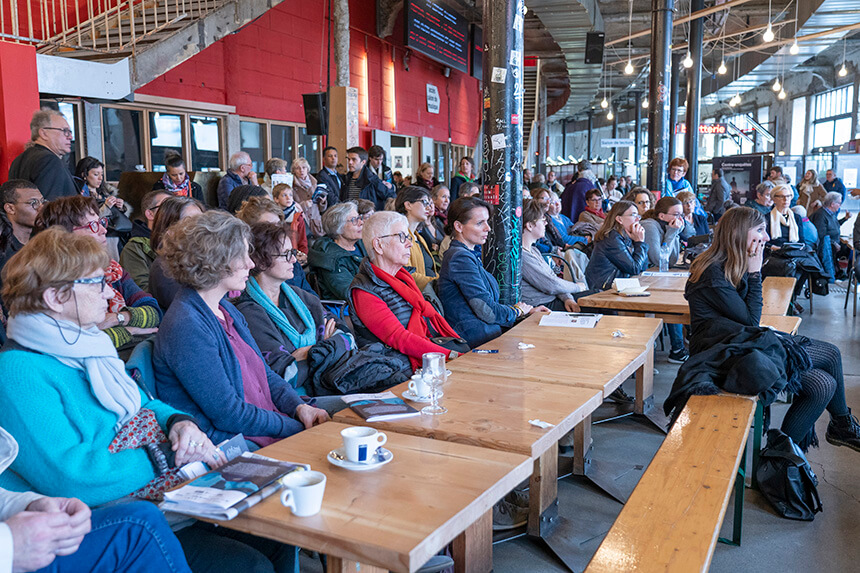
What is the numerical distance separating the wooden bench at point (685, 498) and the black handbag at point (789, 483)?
305 mm

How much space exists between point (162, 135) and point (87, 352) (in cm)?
711

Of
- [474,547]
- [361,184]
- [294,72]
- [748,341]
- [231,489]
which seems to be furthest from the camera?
[294,72]

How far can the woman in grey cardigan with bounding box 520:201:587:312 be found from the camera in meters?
4.67

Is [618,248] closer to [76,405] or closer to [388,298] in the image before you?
[388,298]

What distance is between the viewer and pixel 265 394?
251 centimetres

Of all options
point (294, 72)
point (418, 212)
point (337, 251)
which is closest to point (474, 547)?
point (337, 251)

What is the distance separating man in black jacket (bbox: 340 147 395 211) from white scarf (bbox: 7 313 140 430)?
17.7ft

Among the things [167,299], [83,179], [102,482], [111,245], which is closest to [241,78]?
[83,179]

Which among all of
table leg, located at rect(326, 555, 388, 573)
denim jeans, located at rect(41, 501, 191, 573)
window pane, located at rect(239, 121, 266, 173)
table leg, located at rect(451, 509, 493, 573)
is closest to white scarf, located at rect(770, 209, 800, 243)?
table leg, located at rect(451, 509, 493, 573)

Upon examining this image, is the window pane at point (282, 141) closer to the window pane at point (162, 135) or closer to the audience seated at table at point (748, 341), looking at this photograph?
the window pane at point (162, 135)

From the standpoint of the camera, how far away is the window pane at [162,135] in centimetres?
813

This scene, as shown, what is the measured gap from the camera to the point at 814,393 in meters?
3.30

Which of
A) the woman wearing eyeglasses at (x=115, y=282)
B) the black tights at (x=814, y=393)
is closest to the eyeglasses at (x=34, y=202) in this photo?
the woman wearing eyeglasses at (x=115, y=282)

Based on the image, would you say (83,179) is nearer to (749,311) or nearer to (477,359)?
(477,359)
